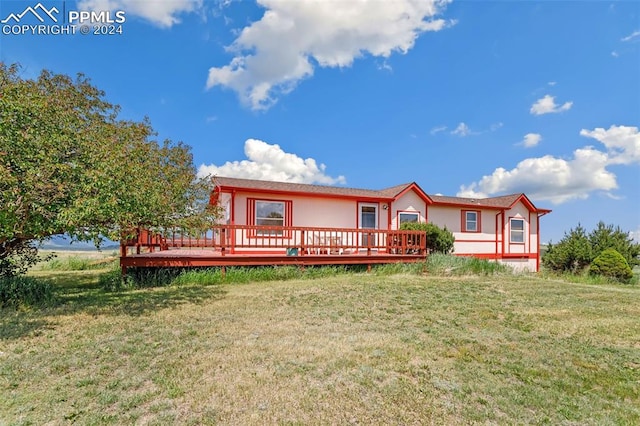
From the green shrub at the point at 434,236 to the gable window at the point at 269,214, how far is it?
5023 mm

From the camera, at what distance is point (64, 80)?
9.19 m

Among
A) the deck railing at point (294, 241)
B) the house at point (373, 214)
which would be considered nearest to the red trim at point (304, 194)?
the house at point (373, 214)

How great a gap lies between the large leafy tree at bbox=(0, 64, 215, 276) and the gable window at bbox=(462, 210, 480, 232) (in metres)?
14.2

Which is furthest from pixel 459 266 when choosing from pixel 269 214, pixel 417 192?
pixel 269 214

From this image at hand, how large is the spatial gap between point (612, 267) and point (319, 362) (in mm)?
15151

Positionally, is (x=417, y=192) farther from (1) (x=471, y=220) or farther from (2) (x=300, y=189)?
(2) (x=300, y=189)

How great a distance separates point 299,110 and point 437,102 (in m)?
6.78

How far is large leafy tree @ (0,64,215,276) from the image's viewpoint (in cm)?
545

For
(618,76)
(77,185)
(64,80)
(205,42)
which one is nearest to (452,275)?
(618,76)

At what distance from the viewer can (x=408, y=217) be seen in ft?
52.1

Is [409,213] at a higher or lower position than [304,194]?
lower

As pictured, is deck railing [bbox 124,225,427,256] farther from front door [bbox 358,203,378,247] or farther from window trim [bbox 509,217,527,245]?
window trim [bbox 509,217,527,245]

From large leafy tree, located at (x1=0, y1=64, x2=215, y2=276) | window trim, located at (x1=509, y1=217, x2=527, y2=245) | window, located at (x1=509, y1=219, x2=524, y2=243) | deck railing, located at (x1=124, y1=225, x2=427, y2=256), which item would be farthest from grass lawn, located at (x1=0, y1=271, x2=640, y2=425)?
window, located at (x1=509, y1=219, x2=524, y2=243)

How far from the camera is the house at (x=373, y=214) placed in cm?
1278
